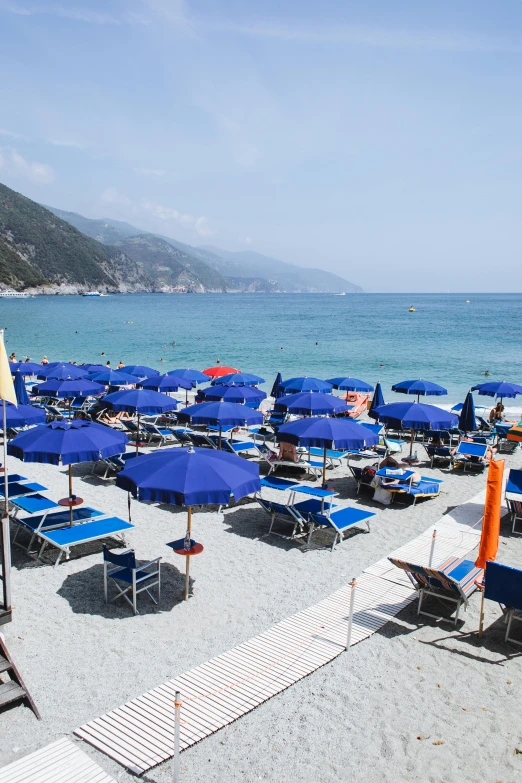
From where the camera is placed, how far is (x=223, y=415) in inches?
439

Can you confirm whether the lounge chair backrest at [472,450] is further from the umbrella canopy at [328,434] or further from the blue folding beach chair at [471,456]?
the umbrella canopy at [328,434]

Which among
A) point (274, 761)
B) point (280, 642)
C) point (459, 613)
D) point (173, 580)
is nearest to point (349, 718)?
point (274, 761)

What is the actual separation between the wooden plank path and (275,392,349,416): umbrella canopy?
4006mm

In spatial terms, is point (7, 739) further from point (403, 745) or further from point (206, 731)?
point (403, 745)

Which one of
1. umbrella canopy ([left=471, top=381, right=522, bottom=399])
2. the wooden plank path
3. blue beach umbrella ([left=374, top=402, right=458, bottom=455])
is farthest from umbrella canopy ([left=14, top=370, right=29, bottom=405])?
umbrella canopy ([left=471, top=381, right=522, bottom=399])

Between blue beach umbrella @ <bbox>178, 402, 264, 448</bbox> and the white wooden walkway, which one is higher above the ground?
blue beach umbrella @ <bbox>178, 402, 264, 448</bbox>

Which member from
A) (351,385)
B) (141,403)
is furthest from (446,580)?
(351,385)

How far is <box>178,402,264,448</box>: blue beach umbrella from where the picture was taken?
36.5 feet

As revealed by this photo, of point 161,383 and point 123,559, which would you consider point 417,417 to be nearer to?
point 123,559

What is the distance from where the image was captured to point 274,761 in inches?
170

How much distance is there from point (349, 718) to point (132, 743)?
181 cm

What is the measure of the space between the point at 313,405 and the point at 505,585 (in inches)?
231

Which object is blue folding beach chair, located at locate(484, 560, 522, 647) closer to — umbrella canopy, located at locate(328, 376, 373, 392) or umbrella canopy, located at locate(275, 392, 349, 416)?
umbrella canopy, located at locate(275, 392, 349, 416)

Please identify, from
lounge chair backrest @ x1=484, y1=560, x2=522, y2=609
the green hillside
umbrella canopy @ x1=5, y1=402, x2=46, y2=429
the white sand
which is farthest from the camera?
the green hillside
